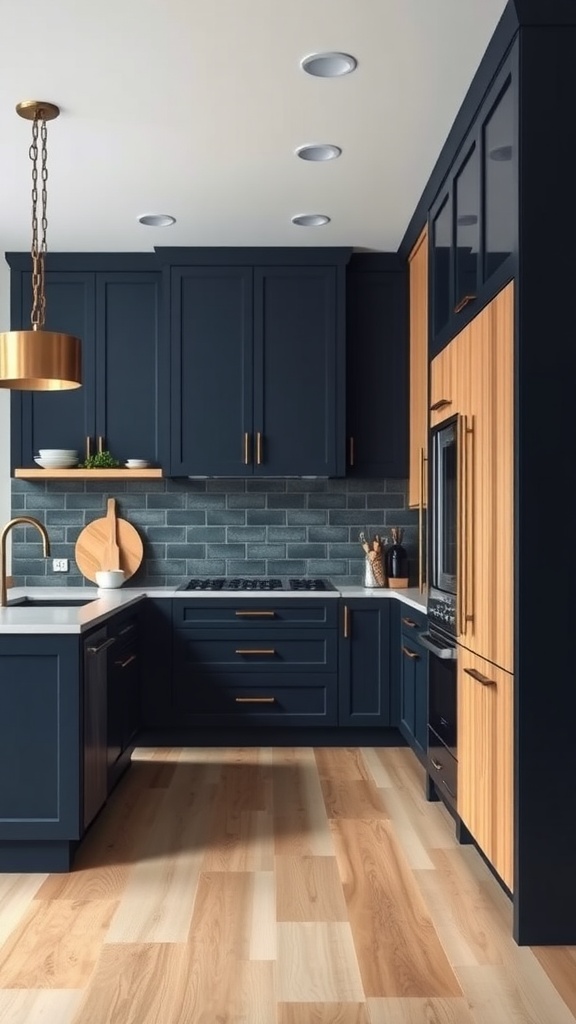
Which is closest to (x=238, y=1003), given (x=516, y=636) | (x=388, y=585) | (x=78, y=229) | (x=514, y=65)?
(x=516, y=636)

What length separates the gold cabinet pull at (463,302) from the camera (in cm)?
313

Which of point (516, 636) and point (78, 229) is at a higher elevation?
point (78, 229)

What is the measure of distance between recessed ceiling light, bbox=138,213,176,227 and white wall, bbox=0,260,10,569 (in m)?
1.18

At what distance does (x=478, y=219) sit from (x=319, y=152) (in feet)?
3.17

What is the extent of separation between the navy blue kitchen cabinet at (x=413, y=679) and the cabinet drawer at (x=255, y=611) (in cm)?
39

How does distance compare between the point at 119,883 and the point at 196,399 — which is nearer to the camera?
the point at 119,883

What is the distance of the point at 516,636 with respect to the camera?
8.48ft

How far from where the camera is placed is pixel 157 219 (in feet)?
15.2

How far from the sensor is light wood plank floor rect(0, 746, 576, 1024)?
7.50 feet

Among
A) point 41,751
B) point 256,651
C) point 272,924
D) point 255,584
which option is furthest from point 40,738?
point 255,584

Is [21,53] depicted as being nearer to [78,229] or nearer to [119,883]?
[78,229]

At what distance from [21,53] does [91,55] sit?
0.22 metres

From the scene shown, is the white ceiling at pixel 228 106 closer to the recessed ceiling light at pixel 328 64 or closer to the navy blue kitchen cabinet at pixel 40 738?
the recessed ceiling light at pixel 328 64

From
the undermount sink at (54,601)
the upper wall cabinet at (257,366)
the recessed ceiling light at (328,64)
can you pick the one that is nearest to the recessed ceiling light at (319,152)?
the recessed ceiling light at (328,64)
